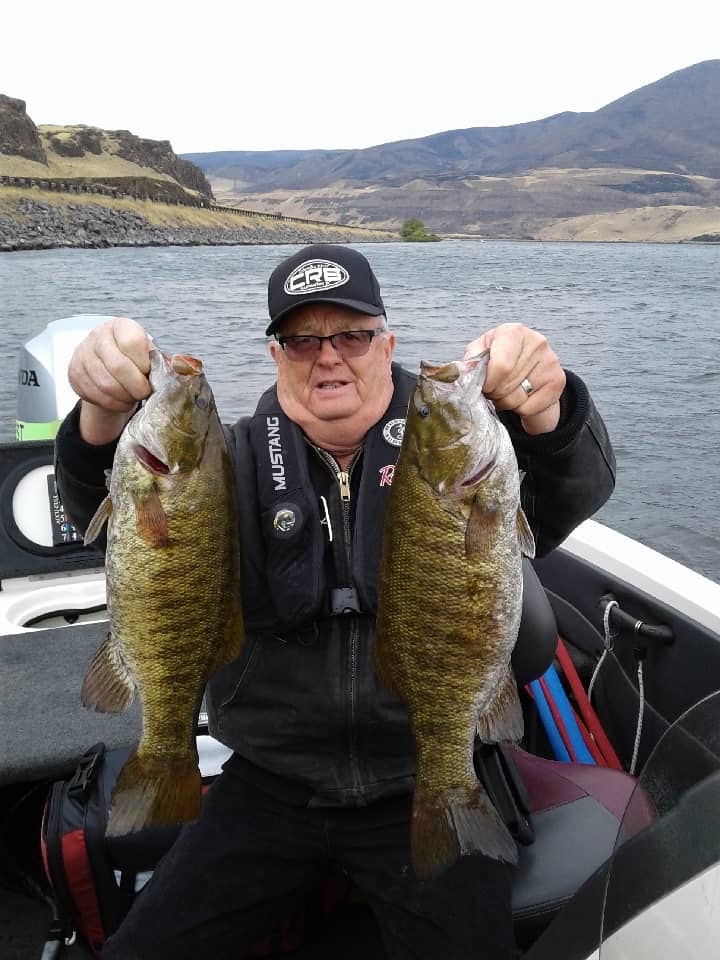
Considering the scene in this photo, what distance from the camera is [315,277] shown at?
2674mm

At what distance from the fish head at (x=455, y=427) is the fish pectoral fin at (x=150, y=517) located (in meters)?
0.66

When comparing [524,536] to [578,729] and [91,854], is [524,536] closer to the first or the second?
[91,854]

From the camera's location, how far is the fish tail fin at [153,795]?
2145mm

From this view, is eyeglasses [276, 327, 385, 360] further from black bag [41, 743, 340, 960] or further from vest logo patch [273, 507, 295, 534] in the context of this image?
black bag [41, 743, 340, 960]

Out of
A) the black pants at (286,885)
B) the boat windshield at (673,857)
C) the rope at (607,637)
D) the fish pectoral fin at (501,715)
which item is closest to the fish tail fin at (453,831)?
the fish pectoral fin at (501,715)

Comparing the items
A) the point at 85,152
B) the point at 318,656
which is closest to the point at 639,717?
the point at 318,656

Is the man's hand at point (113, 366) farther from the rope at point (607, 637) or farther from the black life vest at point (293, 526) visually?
the rope at point (607, 637)

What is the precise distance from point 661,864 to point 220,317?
26.2 m

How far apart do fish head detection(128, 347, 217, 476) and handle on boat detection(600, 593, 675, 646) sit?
7.72ft

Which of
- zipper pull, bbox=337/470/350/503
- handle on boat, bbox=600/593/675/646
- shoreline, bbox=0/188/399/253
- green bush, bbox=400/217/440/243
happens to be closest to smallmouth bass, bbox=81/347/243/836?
zipper pull, bbox=337/470/350/503

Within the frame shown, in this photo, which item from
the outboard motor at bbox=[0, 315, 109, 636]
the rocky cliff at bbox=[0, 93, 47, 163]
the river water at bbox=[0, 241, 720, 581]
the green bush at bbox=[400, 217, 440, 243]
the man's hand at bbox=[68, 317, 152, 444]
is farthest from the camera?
the green bush at bbox=[400, 217, 440, 243]

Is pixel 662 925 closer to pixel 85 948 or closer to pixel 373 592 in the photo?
pixel 373 592

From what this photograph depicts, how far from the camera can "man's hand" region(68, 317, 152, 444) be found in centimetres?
197

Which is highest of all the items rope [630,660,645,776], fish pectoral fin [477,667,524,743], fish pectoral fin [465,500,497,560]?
fish pectoral fin [465,500,497,560]
